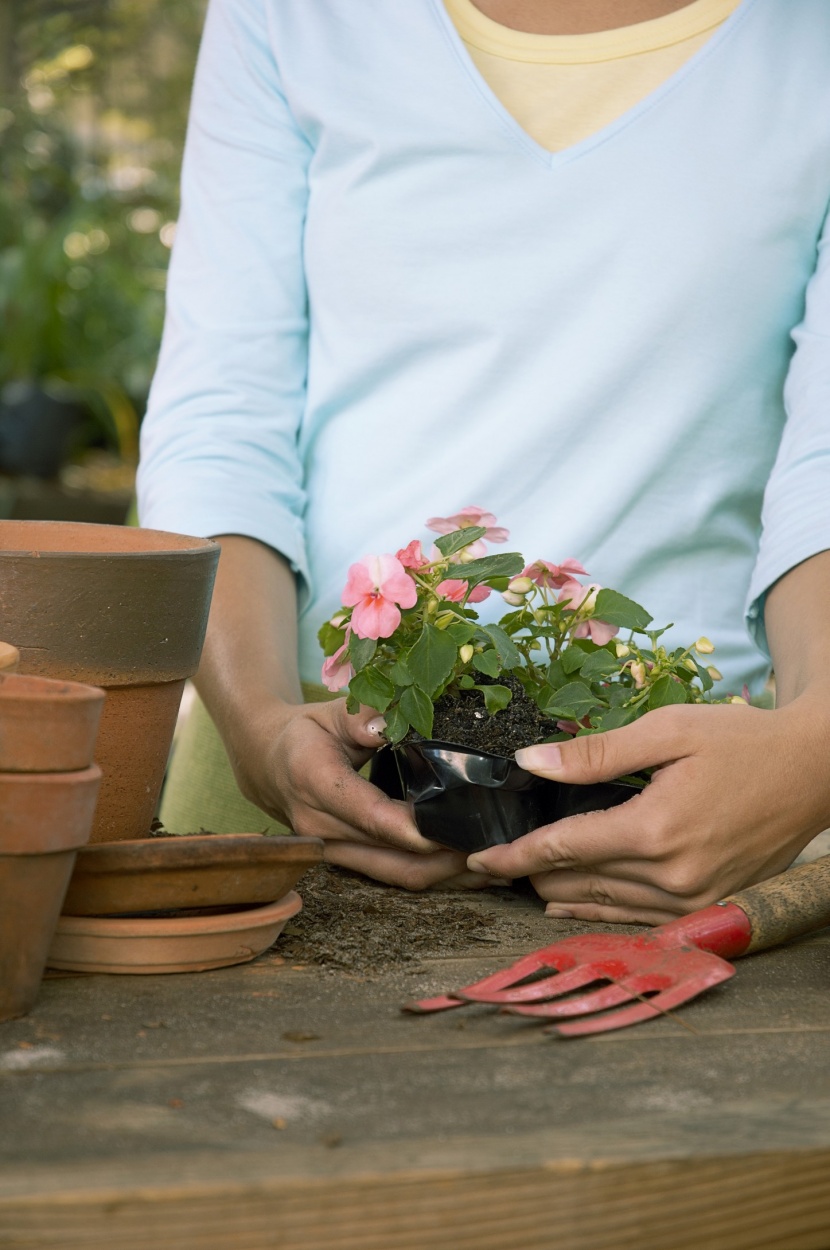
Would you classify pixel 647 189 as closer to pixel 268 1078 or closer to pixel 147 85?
pixel 268 1078

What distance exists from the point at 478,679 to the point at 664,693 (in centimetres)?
13

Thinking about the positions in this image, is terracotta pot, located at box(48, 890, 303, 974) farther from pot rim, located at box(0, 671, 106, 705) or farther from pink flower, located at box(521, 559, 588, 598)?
pink flower, located at box(521, 559, 588, 598)

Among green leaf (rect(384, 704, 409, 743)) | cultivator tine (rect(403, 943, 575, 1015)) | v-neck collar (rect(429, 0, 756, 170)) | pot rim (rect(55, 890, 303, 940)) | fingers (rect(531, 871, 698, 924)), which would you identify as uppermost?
v-neck collar (rect(429, 0, 756, 170))

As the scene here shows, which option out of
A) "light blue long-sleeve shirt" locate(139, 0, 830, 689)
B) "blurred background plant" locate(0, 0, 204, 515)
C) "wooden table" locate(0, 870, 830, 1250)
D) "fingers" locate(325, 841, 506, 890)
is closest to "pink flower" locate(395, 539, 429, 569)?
"fingers" locate(325, 841, 506, 890)

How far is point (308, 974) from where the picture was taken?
766 millimetres

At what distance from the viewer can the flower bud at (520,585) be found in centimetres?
94

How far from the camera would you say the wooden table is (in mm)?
488

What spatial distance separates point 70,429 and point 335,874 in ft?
16.3

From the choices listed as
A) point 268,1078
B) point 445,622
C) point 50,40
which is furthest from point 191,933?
point 50,40

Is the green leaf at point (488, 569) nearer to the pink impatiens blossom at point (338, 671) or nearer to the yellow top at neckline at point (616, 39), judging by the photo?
the pink impatiens blossom at point (338, 671)

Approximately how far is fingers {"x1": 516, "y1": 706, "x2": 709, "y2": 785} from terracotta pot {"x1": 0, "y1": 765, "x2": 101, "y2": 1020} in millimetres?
299

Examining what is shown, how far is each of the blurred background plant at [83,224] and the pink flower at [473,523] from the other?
4.04 metres

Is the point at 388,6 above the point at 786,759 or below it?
above

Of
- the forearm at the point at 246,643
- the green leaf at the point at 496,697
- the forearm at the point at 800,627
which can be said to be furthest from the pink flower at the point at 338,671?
the forearm at the point at 800,627
